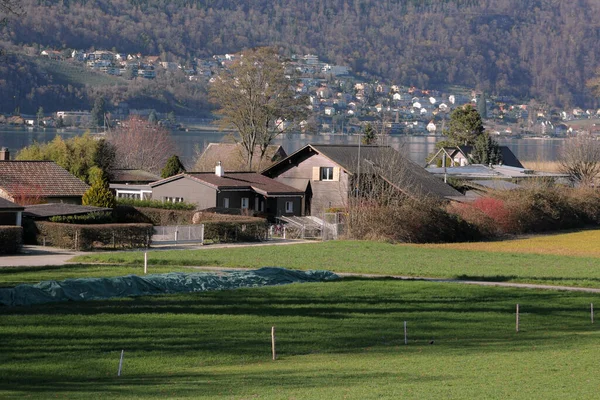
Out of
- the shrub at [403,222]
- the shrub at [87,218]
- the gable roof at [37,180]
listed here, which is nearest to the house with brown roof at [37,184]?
the gable roof at [37,180]

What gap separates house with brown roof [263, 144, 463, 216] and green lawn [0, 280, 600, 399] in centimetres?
3519

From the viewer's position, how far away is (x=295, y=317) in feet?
89.0

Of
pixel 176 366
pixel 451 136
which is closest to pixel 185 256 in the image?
pixel 176 366

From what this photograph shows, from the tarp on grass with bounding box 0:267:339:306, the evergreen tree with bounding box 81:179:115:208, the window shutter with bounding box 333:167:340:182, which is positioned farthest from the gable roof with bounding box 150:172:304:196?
the tarp on grass with bounding box 0:267:339:306

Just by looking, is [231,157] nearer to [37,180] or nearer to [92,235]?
[37,180]

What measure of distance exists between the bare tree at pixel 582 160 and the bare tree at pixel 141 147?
46240 millimetres

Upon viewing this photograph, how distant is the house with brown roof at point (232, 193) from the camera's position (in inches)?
2606

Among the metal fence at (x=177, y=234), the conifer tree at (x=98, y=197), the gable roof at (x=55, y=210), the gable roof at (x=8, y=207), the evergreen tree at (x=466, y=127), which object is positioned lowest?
the metal fence at (x=177, y=234)

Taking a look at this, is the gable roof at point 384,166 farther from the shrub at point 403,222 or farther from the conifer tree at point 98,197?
the conifer tree at point 98,197

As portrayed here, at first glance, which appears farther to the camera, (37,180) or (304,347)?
(37,180)

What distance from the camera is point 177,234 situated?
53.7m

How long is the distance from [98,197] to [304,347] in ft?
117

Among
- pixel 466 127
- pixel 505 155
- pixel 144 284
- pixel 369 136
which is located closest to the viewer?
pixel 144 284

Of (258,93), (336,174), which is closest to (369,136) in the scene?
(258,93)
